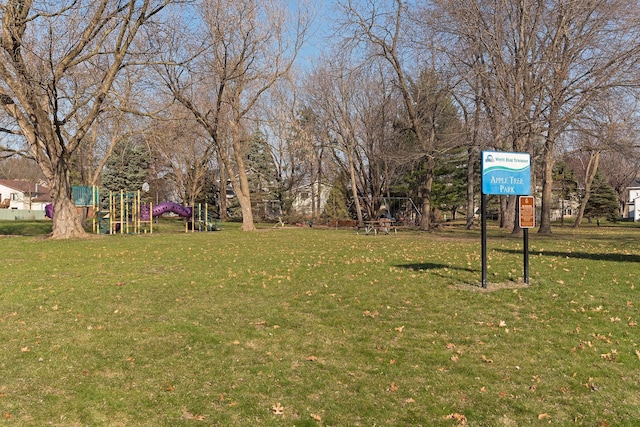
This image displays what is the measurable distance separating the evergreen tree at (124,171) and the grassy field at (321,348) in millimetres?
48717

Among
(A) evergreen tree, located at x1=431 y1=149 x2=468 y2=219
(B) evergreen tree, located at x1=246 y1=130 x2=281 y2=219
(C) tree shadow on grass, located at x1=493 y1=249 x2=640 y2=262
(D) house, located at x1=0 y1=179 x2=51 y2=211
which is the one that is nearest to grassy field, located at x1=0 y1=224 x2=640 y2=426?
(C) tree shadow on grass, located at x1=493 y1=249 x2=640 y2=262

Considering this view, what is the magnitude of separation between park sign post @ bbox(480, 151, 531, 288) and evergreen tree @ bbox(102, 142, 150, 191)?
5257 centimetres

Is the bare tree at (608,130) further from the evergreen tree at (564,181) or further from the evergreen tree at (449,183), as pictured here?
the evergreen tree at (564,181)

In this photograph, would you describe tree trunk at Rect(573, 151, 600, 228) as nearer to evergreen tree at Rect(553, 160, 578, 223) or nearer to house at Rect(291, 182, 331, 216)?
evergreen tree at Rect(553, 160, 578, 223)

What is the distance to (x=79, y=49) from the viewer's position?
1892 cm

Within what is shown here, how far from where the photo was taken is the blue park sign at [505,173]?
849cm

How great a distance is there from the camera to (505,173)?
28.6 ft

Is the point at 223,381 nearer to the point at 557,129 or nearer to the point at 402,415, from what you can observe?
the point at 402,415

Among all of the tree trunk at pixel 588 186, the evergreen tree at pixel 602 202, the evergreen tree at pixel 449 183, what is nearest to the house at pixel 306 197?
the evergreen tree at pixel 449 183

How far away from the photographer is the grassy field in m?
4.07

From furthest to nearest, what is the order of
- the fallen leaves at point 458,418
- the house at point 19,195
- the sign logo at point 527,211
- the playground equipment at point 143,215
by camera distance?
the house at point 19,195 → the playground equipment at point 143,215 → the sign logo at point 527,211 → the fallen leaves at point 458,418

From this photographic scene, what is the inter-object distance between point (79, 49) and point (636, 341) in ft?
65.0

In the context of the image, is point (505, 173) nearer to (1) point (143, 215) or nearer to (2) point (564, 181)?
(1) point (143, 215)

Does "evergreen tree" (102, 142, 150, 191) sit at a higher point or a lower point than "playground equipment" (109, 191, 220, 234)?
higher
